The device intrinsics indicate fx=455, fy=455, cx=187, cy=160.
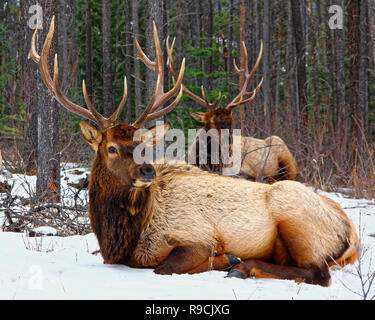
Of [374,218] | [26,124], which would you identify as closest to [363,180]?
[374,218]

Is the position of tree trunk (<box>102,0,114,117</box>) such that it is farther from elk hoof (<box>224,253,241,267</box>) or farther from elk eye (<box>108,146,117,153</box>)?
elk hoof (<box>224,253,241,267</box>)

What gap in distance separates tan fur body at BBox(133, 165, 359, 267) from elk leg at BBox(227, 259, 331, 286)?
0.07 m

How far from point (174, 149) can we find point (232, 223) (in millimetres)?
6225

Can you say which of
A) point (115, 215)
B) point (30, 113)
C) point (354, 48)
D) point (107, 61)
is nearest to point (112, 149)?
point (115, 215)

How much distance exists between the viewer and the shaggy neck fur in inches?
154

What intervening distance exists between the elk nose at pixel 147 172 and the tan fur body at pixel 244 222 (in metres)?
0.54

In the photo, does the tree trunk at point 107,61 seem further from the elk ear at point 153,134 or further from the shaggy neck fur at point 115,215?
the shaggy neck fur at point 115,215

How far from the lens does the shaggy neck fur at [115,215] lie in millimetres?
3912

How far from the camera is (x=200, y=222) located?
4133 millimetres

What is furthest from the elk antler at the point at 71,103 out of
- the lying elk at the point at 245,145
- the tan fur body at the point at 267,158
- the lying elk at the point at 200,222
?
the tan fur body at the point at 267,158

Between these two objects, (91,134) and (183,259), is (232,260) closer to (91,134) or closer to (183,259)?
(183,259)

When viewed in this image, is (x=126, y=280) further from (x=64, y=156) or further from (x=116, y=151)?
(x=64, y=156)

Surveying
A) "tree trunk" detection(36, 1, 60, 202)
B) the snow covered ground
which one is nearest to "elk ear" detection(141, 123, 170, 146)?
the snow covered ground

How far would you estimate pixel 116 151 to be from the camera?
12.7 ft
